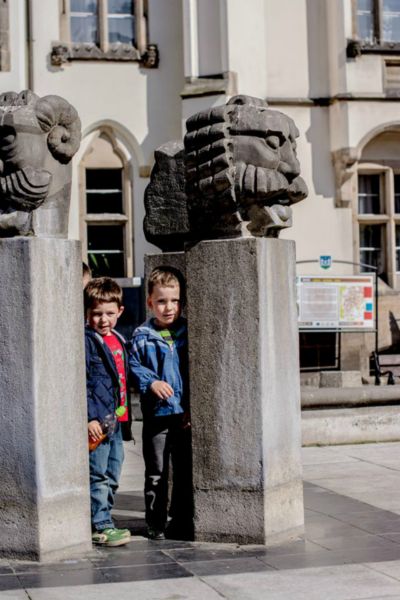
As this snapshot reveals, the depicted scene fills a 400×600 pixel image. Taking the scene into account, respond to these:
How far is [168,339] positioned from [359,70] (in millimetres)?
15602

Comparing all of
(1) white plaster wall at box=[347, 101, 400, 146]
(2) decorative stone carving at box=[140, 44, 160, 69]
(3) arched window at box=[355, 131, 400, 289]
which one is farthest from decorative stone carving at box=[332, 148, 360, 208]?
(2) decorative stone carving at box=[140, 44, 160, 69]

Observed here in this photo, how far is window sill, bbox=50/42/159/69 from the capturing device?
73.3 ft

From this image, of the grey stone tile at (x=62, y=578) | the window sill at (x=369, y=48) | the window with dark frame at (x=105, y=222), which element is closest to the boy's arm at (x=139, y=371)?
the grey stone tile at (x=62, y=578)

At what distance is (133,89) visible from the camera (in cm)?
2264

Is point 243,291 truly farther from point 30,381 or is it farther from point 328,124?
point 328,124

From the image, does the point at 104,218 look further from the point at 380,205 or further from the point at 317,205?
the point at 380,205

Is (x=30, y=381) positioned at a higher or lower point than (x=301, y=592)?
higher

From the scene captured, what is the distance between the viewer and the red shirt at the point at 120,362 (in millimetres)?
7805

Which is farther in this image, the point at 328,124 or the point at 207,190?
the point at 328,124

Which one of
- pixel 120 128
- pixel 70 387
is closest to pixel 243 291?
pixel 70 387

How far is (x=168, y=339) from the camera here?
7.85 m

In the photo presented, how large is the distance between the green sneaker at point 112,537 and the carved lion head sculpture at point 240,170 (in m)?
1.74

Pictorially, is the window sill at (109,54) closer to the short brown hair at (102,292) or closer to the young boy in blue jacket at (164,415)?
the short brown hair at (102,292)

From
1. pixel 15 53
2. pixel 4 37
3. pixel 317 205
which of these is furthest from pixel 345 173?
pixel 4 37
